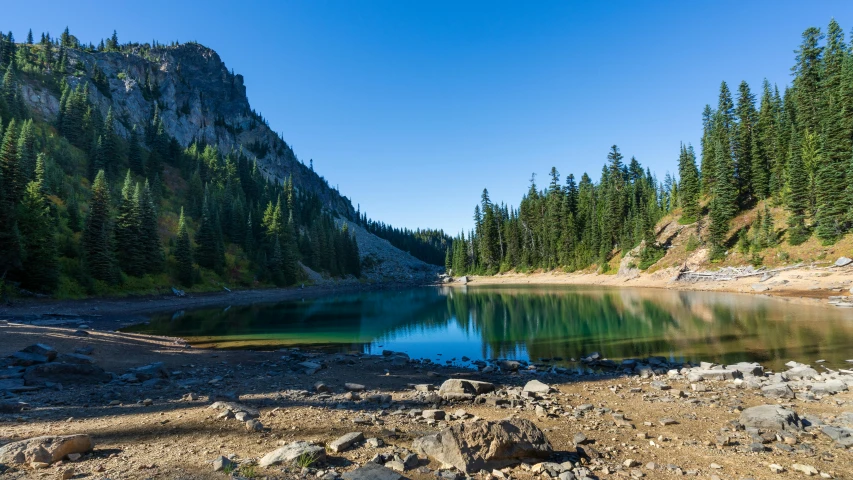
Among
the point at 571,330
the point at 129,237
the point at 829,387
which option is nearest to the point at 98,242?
the point at 129,237

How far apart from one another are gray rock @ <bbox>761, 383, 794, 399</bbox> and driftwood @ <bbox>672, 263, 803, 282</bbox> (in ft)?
146

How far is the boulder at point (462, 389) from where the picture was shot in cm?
1313

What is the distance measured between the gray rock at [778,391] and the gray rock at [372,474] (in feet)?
46.3

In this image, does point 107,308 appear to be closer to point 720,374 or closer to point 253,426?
point 253,426

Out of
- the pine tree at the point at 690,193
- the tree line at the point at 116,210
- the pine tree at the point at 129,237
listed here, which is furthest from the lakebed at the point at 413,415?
the pine tree at the point at 690,193

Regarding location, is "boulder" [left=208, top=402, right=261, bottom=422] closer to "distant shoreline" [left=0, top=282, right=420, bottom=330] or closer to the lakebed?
the lakebed

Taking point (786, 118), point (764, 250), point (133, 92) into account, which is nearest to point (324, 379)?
point (764, 250)

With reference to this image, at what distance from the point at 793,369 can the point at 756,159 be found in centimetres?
6805

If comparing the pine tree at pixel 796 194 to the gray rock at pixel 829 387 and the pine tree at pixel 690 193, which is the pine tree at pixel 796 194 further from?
the gray rock at pixel 829 387

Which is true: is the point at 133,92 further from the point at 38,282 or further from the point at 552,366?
the point at 552,366

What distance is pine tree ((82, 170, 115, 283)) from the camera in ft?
167

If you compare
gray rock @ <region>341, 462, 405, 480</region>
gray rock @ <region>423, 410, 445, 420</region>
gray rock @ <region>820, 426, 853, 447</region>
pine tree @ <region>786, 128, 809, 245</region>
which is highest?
Result: pine tree @ <region>786, 128, 809, 245</region>

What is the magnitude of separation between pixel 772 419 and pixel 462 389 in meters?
8.36

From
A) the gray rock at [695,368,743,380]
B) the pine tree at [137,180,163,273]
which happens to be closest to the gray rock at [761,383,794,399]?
the gray rock at [695,368,743,380]
